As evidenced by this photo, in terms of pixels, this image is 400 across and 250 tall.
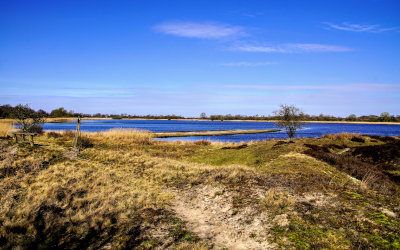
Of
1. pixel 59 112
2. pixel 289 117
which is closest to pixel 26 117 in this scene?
pixel 289 117

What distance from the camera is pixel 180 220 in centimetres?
1638

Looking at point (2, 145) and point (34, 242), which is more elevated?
point (2, 145)

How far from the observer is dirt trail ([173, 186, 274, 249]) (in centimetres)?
1388

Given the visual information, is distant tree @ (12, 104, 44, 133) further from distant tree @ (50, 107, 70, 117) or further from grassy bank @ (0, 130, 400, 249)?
distant tree @ (50, 107, 70, 117)

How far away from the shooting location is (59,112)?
190m

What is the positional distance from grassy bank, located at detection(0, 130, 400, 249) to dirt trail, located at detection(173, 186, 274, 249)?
4cm

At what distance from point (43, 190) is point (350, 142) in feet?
106

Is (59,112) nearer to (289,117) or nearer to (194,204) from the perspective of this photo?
(289,117)

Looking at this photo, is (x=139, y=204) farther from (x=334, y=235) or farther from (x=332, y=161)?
(x=332, y=161)

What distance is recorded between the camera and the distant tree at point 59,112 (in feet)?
620

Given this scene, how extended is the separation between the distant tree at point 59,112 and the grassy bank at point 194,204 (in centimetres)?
16828

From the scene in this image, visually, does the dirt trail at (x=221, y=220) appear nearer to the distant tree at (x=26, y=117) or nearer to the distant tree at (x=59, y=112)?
the distant tree at (x=26, y=117)

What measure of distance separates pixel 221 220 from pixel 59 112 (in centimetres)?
18760

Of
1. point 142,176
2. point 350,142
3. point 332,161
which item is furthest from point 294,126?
point 142,176
